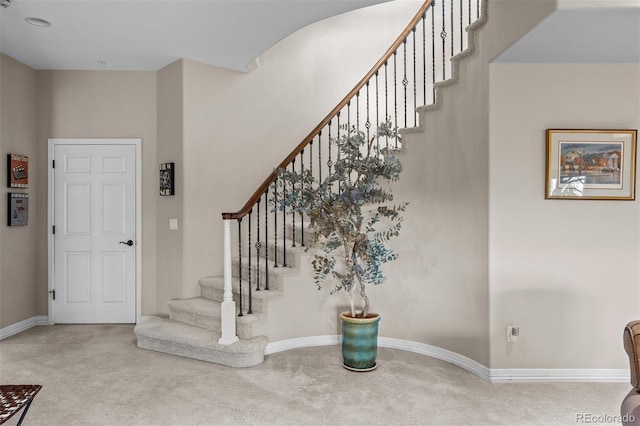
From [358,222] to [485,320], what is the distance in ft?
4.01

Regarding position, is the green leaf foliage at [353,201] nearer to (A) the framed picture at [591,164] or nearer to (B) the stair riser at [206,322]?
(B) the stair riser at [206,322]

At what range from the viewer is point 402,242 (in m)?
3.81

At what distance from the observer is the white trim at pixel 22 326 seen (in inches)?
165

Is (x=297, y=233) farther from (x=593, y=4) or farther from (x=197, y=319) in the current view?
(x=593, y=4)

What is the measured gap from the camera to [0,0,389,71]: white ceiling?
127 inches

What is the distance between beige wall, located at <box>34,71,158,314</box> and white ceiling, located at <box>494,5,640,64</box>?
3.65 m

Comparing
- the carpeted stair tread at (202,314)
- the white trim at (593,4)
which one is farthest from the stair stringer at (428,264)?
the white trim at (593,4)

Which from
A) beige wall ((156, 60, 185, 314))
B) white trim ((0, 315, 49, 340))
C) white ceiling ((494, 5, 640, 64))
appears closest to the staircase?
beige wall ((156, 60, 185, 314))

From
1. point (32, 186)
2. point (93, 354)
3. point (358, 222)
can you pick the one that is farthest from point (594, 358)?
point (32, 186)

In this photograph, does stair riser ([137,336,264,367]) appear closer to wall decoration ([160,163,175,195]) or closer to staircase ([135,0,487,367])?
staircase ([135,0,487,367])

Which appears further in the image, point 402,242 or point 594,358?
point 402,242

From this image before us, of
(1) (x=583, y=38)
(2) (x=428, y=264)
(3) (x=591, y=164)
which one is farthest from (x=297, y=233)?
(1) (x=583, y=38)

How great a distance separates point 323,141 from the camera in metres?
5.15

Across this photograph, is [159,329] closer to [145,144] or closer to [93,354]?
[93,354]
